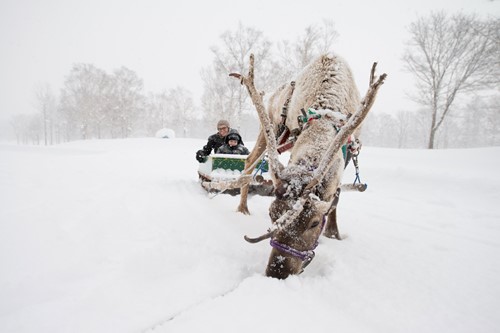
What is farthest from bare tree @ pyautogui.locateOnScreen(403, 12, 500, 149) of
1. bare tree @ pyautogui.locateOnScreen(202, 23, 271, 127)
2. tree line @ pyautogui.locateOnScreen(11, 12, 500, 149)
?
bare tree @ pyautogui.locateOnScreen(202, 23, 271, 127)

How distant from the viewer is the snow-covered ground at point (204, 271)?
5.19 ft

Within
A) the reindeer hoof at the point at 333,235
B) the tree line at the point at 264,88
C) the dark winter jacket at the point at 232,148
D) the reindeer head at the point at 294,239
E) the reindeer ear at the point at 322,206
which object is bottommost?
the reindeer hoof at the point at 333,235

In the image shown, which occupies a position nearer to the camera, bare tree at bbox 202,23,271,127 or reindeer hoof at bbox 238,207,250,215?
reindeer hoof at bbox 238,207,250,215

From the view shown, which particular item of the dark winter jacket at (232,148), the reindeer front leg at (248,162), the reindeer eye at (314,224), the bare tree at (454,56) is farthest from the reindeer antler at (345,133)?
the bare tree at (454,56)

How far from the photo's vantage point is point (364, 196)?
633cm

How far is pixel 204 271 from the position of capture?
2.11 metres

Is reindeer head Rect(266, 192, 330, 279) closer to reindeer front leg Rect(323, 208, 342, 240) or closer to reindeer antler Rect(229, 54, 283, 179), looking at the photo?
reindeer antler Rect(229, 54, 283, 179)

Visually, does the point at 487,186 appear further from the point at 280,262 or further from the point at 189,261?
the point at 189,261

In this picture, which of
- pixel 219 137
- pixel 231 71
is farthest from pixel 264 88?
pixel 219 137

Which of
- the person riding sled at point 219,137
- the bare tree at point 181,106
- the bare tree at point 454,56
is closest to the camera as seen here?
the person riding sled at point 219,137

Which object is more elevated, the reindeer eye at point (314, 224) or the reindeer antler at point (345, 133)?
the reindeer antler at point (345, 133)

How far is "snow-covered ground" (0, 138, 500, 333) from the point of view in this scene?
1.58m

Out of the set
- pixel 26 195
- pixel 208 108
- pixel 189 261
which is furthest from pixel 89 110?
pixel 189 261

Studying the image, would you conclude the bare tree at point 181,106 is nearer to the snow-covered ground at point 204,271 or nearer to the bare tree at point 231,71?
the bare tree at point 231,71
